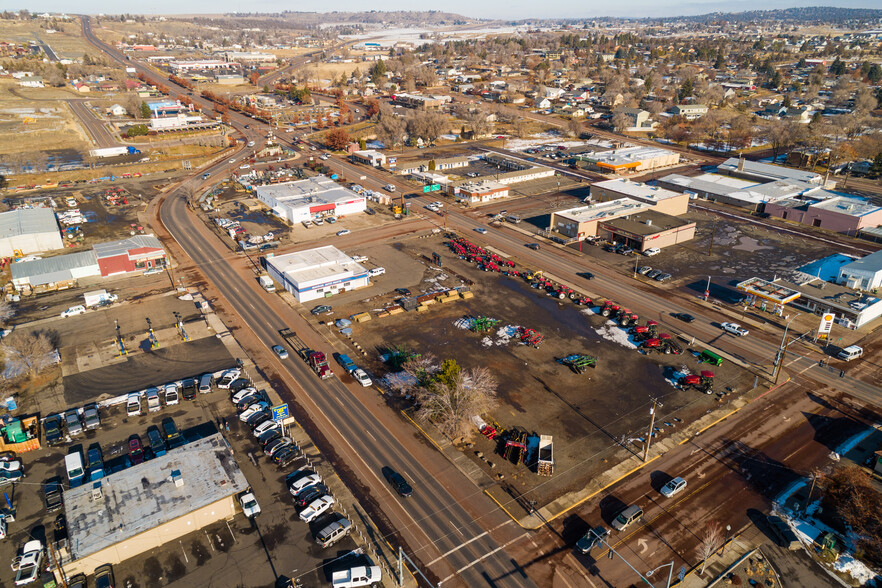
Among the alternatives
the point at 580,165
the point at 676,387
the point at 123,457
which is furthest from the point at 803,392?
the point at 580,165

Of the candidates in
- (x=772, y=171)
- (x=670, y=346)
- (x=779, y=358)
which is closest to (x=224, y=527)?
(x=670, y=346)

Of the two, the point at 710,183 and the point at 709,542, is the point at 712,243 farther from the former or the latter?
the point at 709,542

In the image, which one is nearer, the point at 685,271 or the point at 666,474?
the point at 666,474

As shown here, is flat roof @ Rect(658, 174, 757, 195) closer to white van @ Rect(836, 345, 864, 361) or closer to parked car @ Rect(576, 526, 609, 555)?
white van @ Rect(836, 345, 864, 361)

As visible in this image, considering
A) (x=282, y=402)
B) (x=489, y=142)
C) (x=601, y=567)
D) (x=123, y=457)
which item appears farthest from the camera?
(x=489, y=142)

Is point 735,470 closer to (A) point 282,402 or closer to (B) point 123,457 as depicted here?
(A) point 282,402

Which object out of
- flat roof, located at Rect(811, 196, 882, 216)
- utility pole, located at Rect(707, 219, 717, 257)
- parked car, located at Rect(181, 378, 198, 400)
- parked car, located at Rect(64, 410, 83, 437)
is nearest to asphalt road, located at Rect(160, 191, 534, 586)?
parked car, located at Rect(181, 378, 198, 400)
